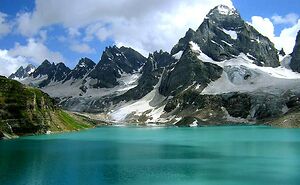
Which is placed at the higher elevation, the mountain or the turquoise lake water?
the mountain

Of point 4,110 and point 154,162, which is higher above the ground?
point 4,110

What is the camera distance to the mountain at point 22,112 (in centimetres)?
14275

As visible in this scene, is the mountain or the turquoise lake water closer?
the turquoise lake water

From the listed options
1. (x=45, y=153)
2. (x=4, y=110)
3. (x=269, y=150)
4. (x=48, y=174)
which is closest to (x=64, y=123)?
(x=4, y=110)

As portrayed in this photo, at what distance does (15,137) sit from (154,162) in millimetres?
76709

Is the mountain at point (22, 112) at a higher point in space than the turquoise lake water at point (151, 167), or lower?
higher

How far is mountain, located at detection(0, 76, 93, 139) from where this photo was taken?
143 metres

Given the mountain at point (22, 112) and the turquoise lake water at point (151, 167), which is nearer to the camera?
the turquoise lake water at point (151, 167)

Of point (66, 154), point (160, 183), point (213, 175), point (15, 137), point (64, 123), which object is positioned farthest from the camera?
point (64, 123)

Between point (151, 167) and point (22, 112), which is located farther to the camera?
point (22, 112)

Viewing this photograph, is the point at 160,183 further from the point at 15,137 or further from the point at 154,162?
the point at 15,137

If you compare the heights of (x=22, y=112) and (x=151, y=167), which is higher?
(x=22, y=112)

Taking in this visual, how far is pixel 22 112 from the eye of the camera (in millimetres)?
149000

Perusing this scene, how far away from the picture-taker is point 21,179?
59094mm
